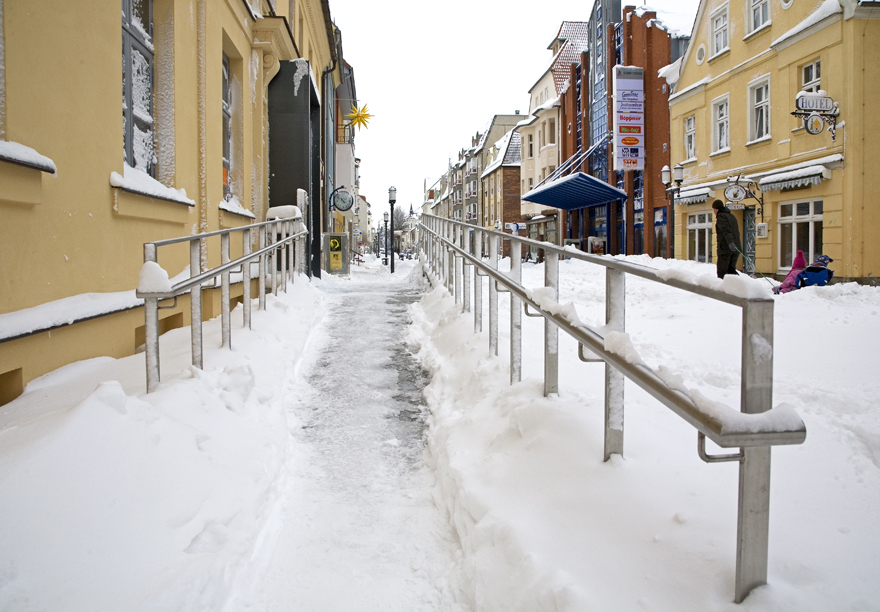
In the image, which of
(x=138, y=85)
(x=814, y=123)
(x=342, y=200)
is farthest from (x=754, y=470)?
(x=342, y=200)

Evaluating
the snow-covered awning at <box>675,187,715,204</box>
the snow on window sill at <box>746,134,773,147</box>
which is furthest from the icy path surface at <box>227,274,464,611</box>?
the snow-covered awning at <box>675,187,715,204</box>

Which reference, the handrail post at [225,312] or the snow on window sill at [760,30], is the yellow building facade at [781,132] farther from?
the handrail post at [225,312]

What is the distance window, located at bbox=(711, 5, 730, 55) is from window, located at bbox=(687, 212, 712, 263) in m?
4.74

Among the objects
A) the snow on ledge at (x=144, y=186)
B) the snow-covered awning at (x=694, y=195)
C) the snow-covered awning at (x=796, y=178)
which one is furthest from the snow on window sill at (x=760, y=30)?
the snow on ledge at (x=144, y=186)

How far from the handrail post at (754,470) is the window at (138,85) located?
524 centimetres

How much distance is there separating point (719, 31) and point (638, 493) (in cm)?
1927

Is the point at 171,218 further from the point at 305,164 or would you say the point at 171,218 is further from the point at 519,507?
the point at 305,164

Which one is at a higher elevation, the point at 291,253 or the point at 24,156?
the point at 24,156

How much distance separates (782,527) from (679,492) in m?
0.33

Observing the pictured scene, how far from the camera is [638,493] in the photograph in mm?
2109

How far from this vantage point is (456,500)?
9.39 ft

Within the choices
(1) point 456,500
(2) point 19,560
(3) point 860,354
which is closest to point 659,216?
(3) point 860,354

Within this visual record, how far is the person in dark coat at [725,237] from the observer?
975 centimetres

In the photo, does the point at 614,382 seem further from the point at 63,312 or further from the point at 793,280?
the point at 793,280
